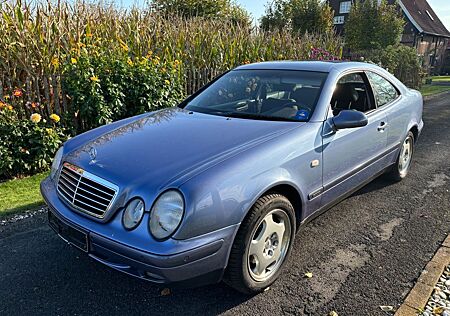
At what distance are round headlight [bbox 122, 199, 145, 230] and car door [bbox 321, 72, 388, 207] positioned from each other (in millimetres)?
1577

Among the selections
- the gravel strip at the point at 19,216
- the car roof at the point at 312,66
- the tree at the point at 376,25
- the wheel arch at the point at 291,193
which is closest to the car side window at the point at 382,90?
the car roof at the point at 312,66

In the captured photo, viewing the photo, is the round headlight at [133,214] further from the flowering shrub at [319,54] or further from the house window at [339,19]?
the house window at [339,19]

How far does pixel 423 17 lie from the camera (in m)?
38.2

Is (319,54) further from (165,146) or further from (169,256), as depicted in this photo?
(169,256)

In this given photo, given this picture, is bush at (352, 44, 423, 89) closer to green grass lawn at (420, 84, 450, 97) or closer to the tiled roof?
green grass lawn at (420, 84, 450, 97)

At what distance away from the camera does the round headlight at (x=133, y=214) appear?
211 cm

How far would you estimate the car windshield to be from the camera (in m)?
3.19

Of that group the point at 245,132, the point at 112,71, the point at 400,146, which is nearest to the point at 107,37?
the point at 112,71

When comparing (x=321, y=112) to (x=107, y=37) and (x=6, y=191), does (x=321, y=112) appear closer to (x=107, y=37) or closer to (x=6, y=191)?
(x=6, y=191)

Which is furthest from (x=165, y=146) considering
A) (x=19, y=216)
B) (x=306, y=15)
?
(x=306, y=15)

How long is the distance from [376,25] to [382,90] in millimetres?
20079

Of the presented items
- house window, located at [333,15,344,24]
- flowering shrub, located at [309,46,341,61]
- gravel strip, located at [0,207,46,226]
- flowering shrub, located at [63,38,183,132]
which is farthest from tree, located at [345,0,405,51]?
gravel strip, located at [0,207,46,226]

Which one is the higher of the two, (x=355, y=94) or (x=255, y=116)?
(x=355, y=94)

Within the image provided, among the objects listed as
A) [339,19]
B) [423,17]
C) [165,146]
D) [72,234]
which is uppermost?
[423,17]
